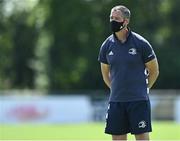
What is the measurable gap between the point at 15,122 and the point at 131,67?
20.9m

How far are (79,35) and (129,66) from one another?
134 ft

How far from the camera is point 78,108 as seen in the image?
99.2 ft

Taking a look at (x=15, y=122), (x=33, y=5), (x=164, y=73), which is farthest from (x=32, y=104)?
(x=33, y=5)

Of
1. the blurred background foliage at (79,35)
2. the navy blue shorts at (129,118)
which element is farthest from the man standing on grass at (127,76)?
the blurred background foliage at (79,35)

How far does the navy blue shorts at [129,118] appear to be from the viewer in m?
9.30

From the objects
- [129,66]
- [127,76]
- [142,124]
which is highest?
[129,66]

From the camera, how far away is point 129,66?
9.23 m

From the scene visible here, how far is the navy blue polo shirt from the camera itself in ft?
30.2

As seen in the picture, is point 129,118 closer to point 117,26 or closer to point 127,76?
point 127,76

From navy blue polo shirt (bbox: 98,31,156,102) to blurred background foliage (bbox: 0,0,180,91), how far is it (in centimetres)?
3745

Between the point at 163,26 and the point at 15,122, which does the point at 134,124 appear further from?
the point at 163,26

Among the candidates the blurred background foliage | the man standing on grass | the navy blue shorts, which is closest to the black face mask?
the man standing on grass

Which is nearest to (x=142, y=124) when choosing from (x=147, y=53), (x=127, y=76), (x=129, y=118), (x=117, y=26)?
(x=129, y=118)

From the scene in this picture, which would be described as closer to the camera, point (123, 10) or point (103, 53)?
point (123, 10)
